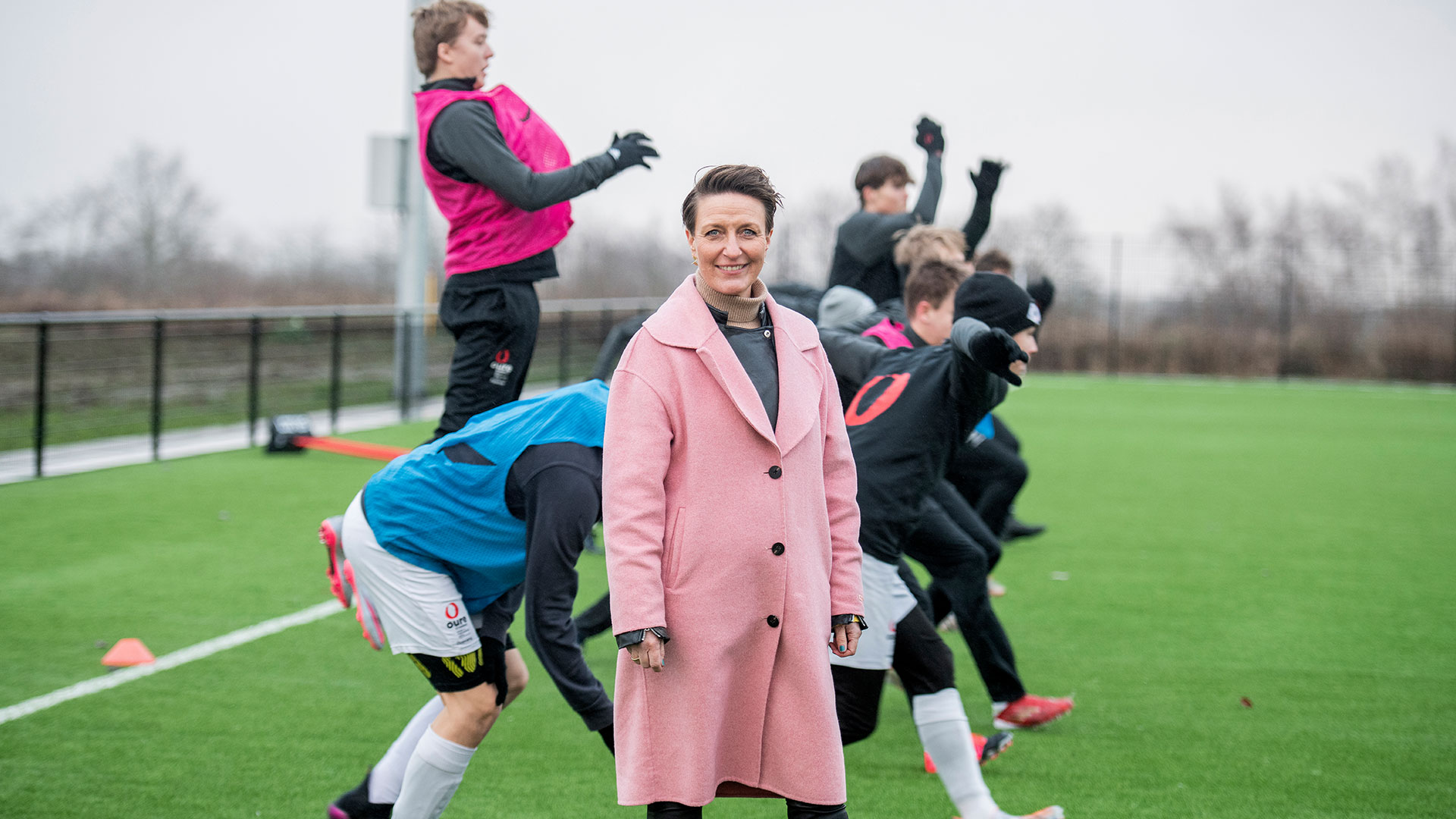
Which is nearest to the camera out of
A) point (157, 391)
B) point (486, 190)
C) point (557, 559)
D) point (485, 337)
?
point (557, 559)

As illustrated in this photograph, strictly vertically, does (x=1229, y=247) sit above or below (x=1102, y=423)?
above

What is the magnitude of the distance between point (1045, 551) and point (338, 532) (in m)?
5.46

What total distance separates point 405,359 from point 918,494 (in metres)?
11.8

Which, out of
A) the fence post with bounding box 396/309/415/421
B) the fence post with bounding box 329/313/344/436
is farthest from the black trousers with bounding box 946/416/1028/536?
the fence post with bounding box 396/309/415/421

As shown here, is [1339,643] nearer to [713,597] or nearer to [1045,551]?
[1045,551]

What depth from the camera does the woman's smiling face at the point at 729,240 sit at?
2.40 metres

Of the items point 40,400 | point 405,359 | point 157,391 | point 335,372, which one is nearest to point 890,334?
point 40,400

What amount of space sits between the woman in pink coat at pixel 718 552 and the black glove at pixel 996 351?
70 cm

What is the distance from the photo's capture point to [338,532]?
313 centimetres

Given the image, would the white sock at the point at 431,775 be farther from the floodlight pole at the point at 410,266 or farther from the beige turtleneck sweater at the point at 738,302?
the floodlight pole at the point at 410,266

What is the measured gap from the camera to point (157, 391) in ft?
34.0

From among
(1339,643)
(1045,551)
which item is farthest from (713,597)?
(1045,551)

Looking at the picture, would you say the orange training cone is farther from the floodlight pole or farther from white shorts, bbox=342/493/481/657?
the floodlight pole

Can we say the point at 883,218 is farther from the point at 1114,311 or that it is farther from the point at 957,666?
the point at 1114,311
